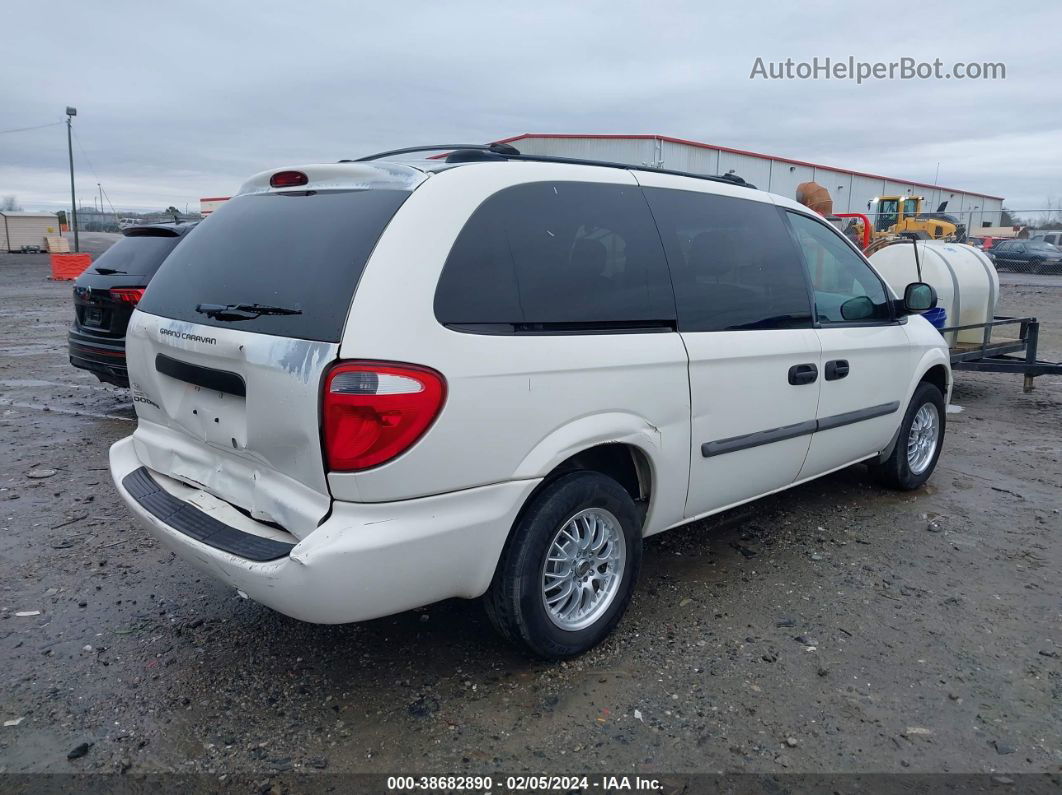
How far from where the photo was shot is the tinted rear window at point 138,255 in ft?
21.1

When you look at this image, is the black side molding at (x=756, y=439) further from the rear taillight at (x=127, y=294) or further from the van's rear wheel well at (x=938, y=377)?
the rear taillight at (x=127, y=294)

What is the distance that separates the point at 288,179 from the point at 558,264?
1133mm

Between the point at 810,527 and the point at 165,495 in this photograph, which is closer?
the point at 165,495

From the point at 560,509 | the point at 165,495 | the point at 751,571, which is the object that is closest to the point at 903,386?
the point at 751,571

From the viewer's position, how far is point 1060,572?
12.9 feet

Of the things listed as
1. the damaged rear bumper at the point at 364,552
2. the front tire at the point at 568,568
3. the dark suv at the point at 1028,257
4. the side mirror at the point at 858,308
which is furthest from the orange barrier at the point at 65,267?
the dark suv at the point at 1028,257

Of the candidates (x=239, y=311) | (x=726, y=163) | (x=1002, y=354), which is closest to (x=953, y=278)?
(x=1002, y=354)

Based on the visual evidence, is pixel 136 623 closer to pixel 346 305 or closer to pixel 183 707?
pixel 183 707

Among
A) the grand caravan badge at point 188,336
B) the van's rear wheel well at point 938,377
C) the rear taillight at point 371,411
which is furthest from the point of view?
the van's rear wheel well at point 938,377

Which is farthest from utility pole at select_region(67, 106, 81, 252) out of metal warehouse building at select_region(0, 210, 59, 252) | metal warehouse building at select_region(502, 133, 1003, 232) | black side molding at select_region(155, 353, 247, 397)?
black side molding at select_region(155, 353, 247, 397)

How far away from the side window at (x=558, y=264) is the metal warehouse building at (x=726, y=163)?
381 centimetres

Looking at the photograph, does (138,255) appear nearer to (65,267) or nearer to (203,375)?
(203,375)

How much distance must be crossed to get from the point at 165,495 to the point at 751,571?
2708mm

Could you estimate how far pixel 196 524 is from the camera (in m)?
2.79
